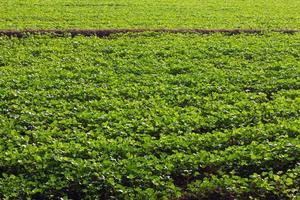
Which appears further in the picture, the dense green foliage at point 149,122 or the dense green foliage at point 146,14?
the dense green foliage at point 146,14

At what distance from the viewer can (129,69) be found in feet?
45.6

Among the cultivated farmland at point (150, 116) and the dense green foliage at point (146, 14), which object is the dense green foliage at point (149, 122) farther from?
the dense green foliage at point (146, 14)

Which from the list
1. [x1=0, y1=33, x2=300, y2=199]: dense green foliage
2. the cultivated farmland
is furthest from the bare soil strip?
[x1=0, y1=33, x2=300, y2=199]: dense green foliage

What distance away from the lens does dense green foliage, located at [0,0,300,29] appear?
70.4 feet

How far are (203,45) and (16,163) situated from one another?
10.4m

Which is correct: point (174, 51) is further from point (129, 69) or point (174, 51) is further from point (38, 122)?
point (38, 122)

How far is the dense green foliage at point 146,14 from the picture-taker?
21.5 meters

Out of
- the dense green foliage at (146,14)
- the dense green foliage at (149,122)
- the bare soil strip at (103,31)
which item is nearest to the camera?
the dense green foliage at (149,122)

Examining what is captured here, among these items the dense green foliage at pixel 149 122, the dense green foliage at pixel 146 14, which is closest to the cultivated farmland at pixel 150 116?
the dense green foliage at pixel 149 122

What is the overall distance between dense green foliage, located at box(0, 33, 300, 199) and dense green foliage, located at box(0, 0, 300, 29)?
5103 mm

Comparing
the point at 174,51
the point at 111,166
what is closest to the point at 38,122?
the point at 111,166

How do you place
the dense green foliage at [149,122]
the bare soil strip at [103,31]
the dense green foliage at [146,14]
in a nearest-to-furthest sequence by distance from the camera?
1. the dense green foliage at [149,122]
2. the bare soil strip at [103,31]
3. the dense green foliage at [146,14]

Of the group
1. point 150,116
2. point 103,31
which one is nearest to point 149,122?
point 150,116

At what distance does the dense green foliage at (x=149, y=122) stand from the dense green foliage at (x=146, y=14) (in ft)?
16.7
